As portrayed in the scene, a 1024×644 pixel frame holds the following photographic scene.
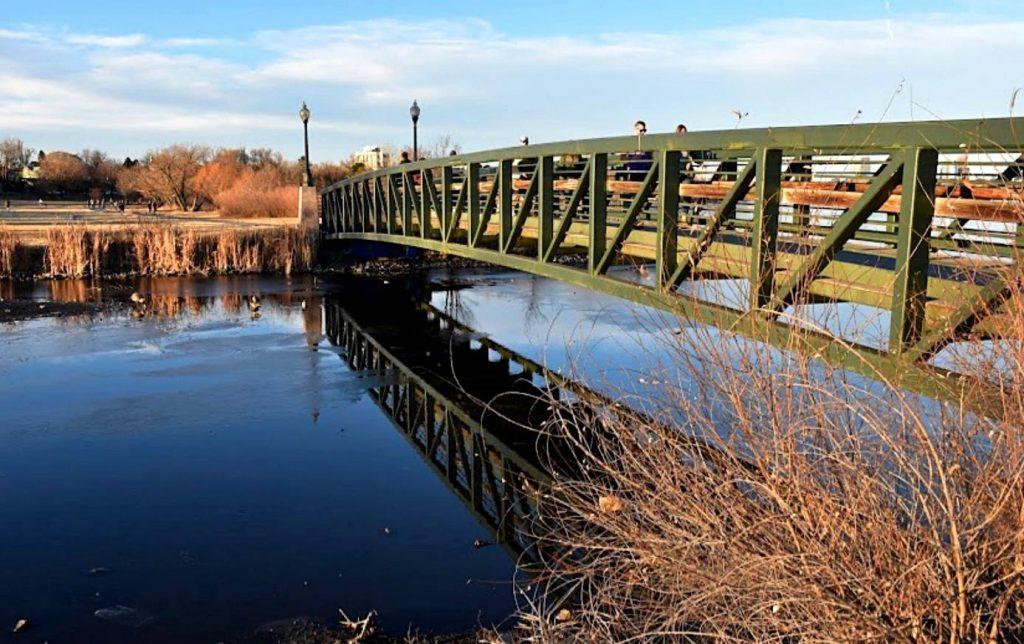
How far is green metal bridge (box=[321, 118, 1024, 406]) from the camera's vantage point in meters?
5.83

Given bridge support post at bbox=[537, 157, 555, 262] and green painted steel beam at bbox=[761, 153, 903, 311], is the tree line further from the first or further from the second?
green painted steel beam at bbox=[761, 153, 903, 311]

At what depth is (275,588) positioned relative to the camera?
7012 mm

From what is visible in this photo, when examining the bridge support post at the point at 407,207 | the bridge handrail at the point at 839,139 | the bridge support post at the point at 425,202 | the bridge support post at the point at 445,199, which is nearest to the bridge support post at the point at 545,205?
the bridge handrail at the point at 839,139

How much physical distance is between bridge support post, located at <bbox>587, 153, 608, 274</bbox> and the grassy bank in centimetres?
1717

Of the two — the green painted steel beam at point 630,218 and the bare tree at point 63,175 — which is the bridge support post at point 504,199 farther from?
the bare tree at point 63,175

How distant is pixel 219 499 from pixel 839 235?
5977 mm

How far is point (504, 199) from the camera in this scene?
15.5 metres

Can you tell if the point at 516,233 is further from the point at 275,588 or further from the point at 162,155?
the point at 162,155

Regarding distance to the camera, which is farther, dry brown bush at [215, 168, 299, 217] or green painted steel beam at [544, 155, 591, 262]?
dry brown bush at [215, 168, 299, 217]

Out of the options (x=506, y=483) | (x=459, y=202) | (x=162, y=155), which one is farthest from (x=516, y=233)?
(x=162, y=155)

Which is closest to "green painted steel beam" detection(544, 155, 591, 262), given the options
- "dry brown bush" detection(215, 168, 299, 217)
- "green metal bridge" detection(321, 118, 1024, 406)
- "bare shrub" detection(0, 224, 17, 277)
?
"green metal bridge" detection(321, 118, 1024, 406)

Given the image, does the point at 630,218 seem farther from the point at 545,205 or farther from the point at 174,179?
the point at 174,179

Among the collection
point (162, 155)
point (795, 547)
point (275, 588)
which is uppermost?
point (162, 155)

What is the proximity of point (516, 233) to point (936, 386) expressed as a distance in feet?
30.3
